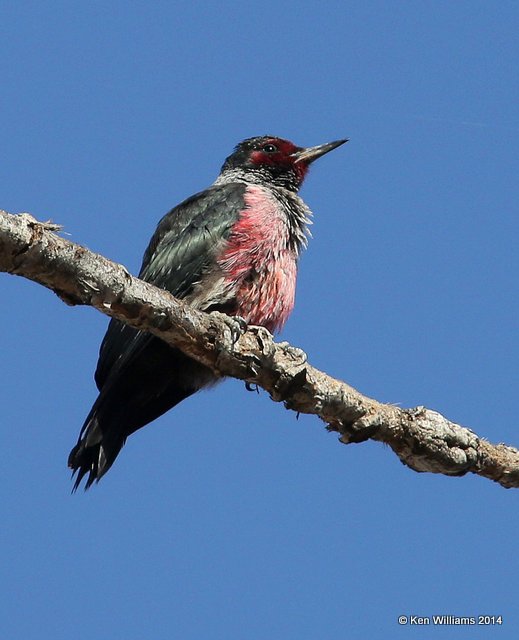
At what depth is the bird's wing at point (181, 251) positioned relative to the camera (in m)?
5.95

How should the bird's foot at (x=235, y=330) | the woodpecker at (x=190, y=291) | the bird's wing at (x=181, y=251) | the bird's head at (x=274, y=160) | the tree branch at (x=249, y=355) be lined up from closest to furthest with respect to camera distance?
the tree branch at (x=249, y=355)
the bird's foot at (x=235, y=330)
the bird's wing at (x=181, y=251)
the woodpecker at (x=190, y=291)
the bird's head at (x=274, y=160)

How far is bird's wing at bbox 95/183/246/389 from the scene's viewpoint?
5.95 metres

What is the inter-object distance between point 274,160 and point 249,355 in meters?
2.88

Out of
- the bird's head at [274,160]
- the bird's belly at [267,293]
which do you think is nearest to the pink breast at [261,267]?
the bird's belly at [267,293]

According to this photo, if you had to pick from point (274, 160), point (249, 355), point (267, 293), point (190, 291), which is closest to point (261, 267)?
point (267, 293)

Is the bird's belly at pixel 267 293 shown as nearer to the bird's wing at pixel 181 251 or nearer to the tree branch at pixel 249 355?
the bird's wing at pixel 181 251

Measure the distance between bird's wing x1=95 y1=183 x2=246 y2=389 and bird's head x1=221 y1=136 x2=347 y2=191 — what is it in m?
0.71

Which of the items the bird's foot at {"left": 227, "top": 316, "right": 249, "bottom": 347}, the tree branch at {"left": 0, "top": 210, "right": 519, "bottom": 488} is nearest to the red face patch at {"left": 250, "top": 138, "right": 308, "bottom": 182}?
the tree branch at {"left": 0, "top": 210, "right": 519, "bottom": 488}

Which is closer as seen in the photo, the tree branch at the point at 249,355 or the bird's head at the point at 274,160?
the tree branch at the point at 249,355

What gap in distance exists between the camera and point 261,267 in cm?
625

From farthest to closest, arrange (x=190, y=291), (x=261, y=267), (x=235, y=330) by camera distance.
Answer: (x=261, y=267)
(x=190, y=291)
(x=235, y=330)

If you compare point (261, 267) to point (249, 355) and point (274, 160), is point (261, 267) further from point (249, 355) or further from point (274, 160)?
point (274, 160)

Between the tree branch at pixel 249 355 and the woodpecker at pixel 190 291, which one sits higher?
the woodpecker at pixel 190 291

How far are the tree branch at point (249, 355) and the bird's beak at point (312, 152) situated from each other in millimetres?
2712
